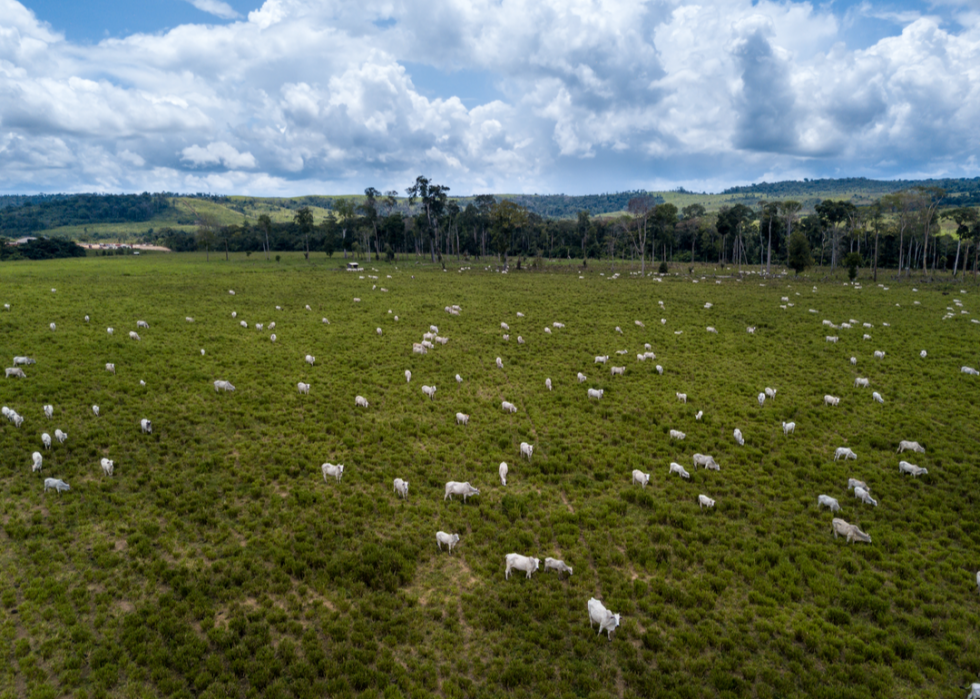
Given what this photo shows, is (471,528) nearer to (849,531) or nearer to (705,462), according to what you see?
(705,462)

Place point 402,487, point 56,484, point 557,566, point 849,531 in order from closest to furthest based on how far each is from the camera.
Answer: point 557,566 → point 849,531 → point 56,484 → point 402,487

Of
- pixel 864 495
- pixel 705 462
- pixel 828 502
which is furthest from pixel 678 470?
pixel 864 495

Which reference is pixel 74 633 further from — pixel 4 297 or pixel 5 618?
pixel 4 297

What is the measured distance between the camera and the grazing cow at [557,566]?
38.0ft

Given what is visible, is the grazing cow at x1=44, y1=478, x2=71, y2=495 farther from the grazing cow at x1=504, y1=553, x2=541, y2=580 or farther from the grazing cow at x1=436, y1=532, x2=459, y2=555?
the grazing cow at x1=504, y1=553, x2=541, y2=580

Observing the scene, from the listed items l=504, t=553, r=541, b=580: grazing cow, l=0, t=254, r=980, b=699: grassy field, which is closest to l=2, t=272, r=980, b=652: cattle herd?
l=504, t=553, r=541, b=580: grazing cow

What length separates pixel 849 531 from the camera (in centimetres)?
1268

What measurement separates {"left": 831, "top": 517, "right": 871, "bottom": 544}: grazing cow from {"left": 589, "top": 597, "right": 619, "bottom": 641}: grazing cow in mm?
7887

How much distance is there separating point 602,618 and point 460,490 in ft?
19.9

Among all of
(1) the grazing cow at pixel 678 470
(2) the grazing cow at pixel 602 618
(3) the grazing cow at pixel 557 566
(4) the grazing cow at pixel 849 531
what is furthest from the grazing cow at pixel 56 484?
(4) the grazing cow at pixel 849 531

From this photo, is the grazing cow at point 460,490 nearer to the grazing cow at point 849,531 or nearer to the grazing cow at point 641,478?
the grazing cow at point 641,478

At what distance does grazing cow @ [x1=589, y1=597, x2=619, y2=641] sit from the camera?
32.1 ft

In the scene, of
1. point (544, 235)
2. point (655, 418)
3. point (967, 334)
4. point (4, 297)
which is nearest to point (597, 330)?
point (655, 418)

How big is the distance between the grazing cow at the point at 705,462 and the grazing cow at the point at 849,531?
3.89 metres
